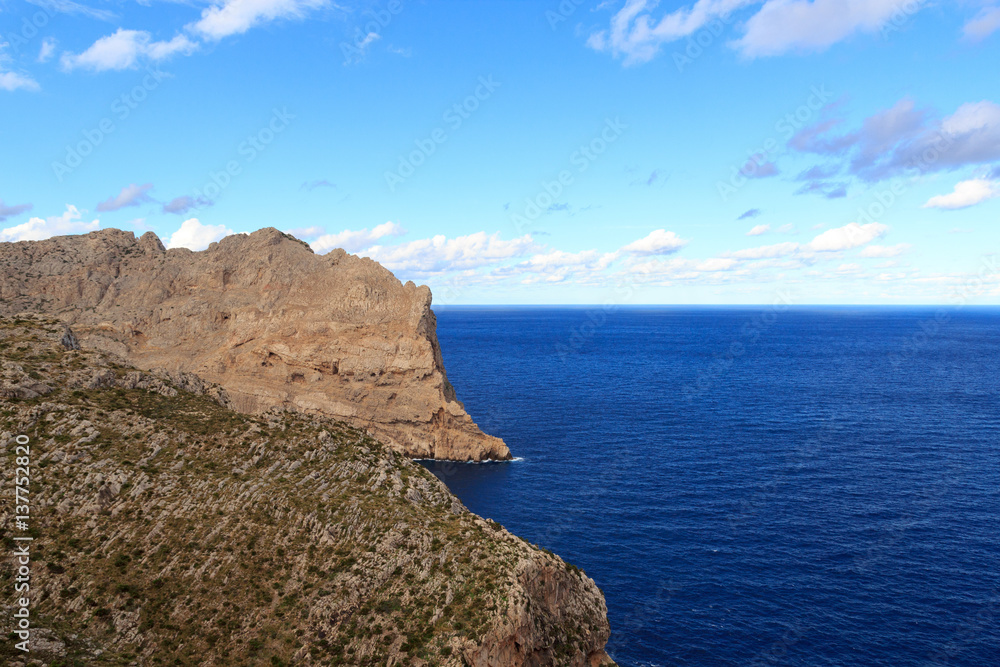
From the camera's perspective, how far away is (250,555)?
39.9 m

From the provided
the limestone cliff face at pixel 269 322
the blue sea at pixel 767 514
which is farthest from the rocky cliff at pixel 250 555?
the limestone cliff face at pixel 269 322

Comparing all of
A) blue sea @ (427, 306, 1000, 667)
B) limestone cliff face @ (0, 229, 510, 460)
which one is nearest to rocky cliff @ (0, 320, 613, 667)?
blue sea @ (427, 306, 1000, 667)

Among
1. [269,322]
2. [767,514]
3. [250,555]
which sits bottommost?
[767,514]

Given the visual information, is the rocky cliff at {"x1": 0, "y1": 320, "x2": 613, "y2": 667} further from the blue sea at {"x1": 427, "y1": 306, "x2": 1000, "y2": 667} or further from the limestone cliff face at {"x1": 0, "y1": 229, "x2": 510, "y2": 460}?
the limestone cliff face at {"x1": 0, "y1": 229, "x2": 510, "y2": 460}

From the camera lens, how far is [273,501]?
43375 mm

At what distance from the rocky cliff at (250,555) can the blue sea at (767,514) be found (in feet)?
69.9

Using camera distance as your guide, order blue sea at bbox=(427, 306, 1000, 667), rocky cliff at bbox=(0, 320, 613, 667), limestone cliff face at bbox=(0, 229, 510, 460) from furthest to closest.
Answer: limestone cliff face at bbox=(0, 229, 510, 460) < blue sea at bbox=(427, 306, 1000, 667) < rocky cliff at bbox=(0, 320, 613, 667)

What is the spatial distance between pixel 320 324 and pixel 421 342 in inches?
691

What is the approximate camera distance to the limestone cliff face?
10181 centimetres

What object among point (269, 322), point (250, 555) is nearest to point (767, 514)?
point (250, 555)

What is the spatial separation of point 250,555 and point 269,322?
7512cm

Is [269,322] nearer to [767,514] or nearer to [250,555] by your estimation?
[250,555]

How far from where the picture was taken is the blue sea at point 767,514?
55000mm

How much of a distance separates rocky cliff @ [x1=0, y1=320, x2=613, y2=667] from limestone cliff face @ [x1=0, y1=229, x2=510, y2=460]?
51412mm
